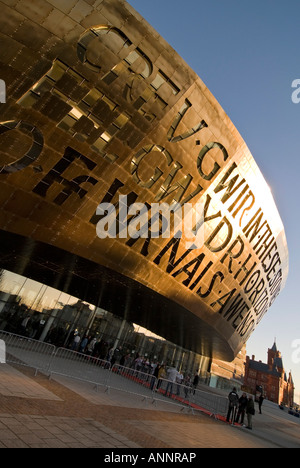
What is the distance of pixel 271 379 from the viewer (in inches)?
4459

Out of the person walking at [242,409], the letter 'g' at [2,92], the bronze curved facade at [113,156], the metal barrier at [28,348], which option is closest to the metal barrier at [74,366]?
the metal barrier at [28,348]

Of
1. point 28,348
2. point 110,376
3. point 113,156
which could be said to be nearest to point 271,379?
point 110,376

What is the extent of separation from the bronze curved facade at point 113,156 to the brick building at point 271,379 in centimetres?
11340

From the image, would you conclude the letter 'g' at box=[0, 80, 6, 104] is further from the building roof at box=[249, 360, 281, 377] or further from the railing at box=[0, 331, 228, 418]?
the building roof at box=[249, 360, 281, 377]

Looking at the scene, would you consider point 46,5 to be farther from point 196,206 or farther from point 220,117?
point 196,206

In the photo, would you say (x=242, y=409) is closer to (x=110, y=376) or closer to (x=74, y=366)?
(x=110, y=376)

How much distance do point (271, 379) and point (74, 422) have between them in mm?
132728

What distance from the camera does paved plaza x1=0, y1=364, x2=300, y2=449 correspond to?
4.73m

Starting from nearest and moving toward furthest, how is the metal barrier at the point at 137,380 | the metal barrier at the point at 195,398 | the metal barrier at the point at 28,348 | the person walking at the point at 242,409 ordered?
the metal barrier at the point at 28,348, the person walking at the point at 242,409, the metal barrier at the point at 137,380, the metal barrier at the point at 195,398

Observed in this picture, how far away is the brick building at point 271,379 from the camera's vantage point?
11081cm

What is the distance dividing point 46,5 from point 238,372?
200ft

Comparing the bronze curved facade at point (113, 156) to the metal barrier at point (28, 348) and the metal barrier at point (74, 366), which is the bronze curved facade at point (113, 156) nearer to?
the metal barrier at point (28, 348)
